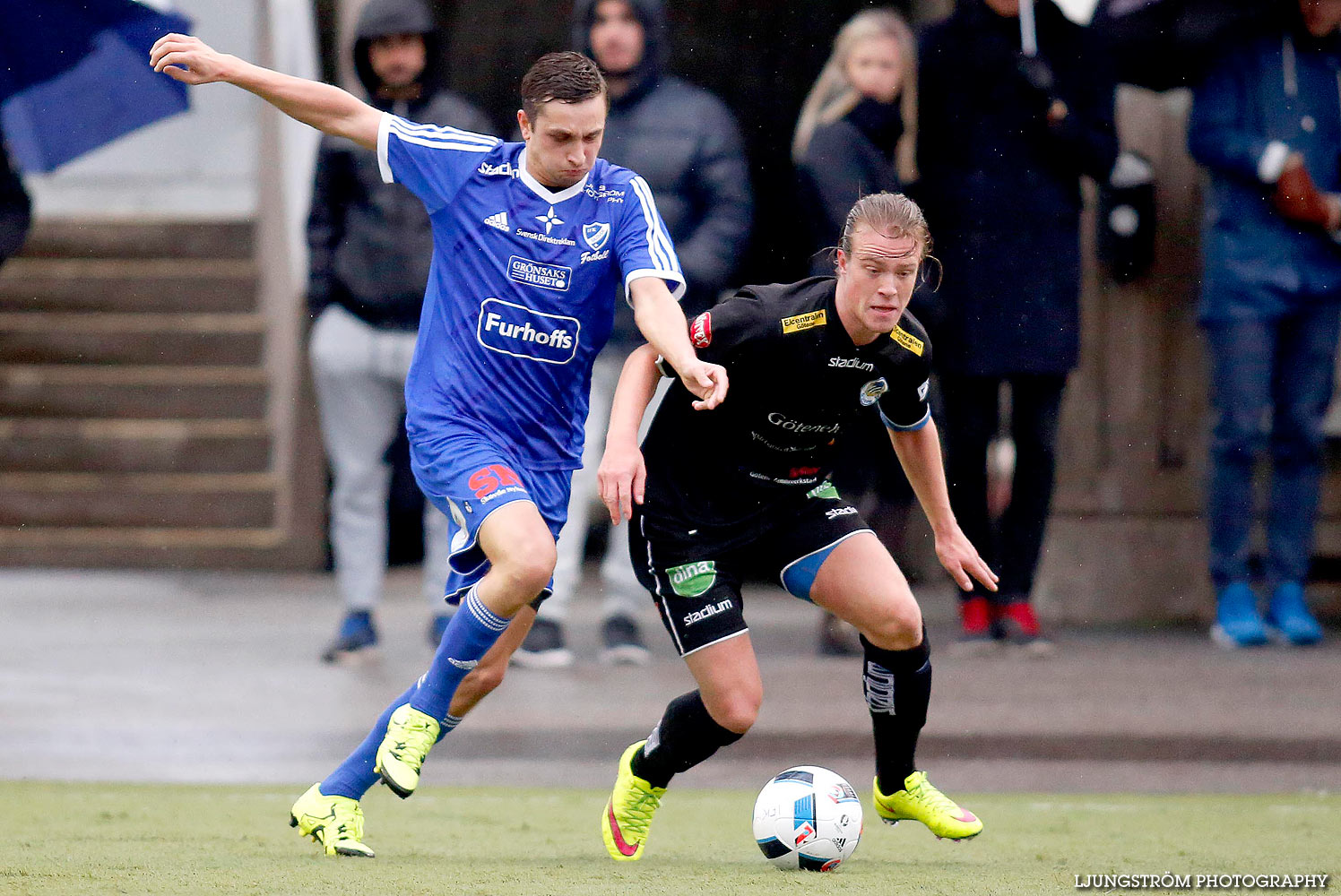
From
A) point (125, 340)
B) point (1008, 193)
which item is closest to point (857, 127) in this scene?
point (1008, 193)

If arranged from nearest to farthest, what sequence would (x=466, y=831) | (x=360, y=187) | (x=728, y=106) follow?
(x=466, y=831)
(x=360, y=187)
(x=728, y=106)

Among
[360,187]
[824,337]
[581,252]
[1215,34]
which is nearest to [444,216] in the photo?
[581,252]

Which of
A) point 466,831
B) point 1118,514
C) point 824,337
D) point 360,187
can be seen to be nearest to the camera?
point 824,337

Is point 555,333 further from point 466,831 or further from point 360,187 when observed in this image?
point 360,187

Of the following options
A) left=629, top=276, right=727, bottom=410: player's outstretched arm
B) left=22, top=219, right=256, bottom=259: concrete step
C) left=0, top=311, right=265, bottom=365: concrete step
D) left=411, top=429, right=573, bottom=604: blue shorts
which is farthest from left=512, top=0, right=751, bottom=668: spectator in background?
left=22, top=219, right=256, bottom=259: concrete step

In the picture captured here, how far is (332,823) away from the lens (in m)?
4.82

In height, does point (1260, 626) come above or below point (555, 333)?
below

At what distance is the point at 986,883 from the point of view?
4.53 meters

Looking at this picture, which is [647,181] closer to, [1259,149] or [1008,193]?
[1008,193]

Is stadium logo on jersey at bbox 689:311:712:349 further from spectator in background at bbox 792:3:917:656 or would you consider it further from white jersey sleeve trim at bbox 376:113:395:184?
spectator in background at bbox 792:3:917:656

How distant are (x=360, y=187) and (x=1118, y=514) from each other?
3967 mm

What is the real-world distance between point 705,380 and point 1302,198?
4.63 m

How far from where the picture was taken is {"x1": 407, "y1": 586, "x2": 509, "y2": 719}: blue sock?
483 cm

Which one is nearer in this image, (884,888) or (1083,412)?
(884,888)
